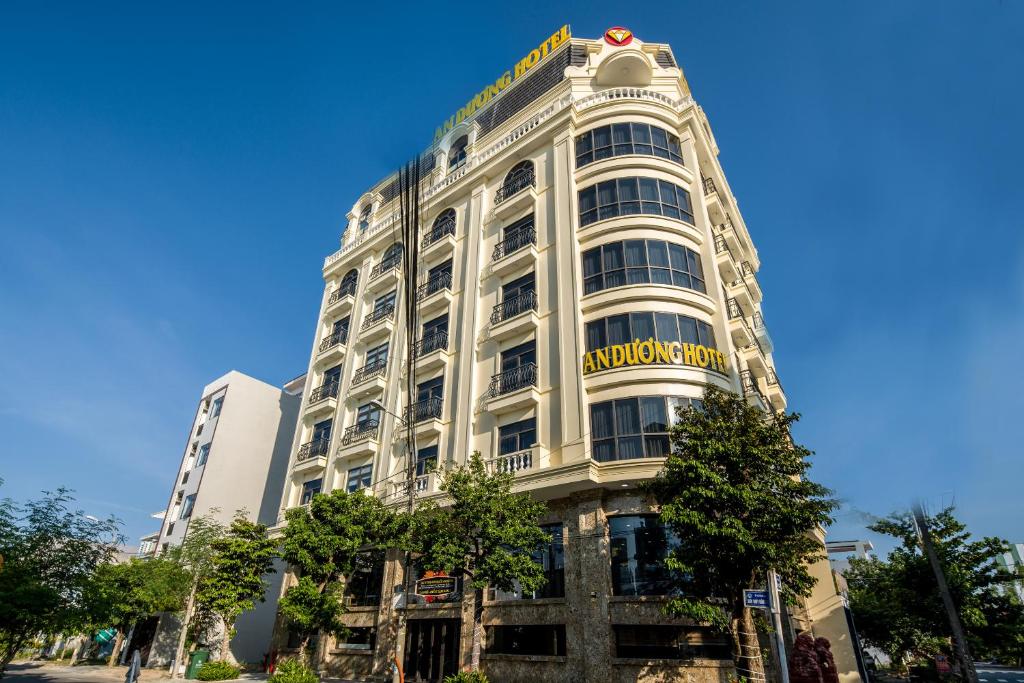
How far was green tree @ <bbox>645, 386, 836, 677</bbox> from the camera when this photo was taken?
15.0m

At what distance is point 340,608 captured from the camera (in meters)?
23.0

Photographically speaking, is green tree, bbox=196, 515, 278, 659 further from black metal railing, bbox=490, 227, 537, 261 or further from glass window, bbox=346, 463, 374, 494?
black metal railing, bbox=490, 227, 537, 261

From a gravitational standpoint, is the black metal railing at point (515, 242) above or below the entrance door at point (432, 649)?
above

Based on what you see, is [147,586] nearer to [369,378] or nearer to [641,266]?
[369,378]

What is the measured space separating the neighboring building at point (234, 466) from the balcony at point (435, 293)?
62.0 feet

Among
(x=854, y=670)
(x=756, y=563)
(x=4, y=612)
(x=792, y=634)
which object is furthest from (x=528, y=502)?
(x=854, y=670)

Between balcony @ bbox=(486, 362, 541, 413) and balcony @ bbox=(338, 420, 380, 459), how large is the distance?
7703 mm

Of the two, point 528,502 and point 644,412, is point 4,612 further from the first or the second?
point 644,412

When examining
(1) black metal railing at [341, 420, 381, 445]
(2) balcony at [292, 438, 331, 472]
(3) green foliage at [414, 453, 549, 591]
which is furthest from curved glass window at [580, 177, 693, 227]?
(2) balcony at [292, 438, 331, 472]

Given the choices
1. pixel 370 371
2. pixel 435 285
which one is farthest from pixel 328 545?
pixel 435 285

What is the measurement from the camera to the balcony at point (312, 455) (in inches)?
1249

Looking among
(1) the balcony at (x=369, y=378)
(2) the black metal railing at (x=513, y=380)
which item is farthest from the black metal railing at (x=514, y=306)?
(1) the balcony at (x=369, y=378)

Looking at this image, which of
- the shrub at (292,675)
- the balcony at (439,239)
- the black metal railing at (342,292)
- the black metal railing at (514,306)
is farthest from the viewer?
the black metal railing at (342,292)

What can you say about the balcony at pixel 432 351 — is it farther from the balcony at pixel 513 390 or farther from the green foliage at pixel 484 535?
the green foliage at pixel 484 535
